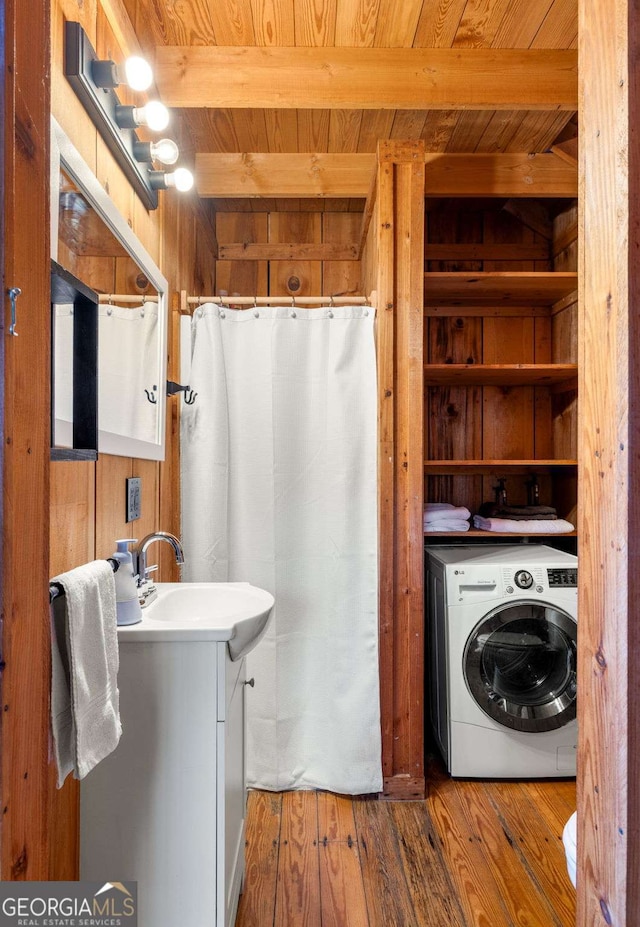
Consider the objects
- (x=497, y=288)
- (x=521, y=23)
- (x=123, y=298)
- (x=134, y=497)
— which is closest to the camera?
(x=123, y=298)

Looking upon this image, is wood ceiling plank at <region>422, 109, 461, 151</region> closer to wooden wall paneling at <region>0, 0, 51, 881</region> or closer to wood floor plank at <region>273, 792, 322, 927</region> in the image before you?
wooden wall paneling at <region>0, 0, 51, 881</region>

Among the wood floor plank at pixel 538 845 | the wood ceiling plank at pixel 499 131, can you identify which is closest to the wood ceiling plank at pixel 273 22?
the wood ceiling plank at pixel 499 131

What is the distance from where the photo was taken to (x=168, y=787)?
1226 millimetres

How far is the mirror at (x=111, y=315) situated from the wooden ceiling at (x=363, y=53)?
0.77 m

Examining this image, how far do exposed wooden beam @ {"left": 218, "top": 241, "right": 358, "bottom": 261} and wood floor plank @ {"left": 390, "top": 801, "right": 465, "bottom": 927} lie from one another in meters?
2.51

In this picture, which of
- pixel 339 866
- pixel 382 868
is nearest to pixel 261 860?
pixel 339 866

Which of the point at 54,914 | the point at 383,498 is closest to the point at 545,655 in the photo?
the point at 383,498

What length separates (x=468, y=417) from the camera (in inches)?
110

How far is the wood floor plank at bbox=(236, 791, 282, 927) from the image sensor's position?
151 cm

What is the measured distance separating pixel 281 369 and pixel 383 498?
2.08 ft

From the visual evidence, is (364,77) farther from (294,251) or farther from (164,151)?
(294,251)

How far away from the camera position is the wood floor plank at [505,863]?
150cm

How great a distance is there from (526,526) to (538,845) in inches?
46.2

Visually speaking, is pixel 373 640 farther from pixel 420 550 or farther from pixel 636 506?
pixel 636 506
